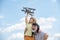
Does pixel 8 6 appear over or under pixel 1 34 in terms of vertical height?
over

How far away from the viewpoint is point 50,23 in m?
2.26

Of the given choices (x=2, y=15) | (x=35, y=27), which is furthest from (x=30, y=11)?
(x=2, y=15)

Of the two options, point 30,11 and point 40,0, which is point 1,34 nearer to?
point 30,11

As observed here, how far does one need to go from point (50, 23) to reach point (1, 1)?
598 mm

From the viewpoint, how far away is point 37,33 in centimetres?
222

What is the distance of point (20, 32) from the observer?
2.24 metres

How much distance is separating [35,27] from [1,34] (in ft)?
1.25

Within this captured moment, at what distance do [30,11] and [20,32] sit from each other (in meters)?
0.25

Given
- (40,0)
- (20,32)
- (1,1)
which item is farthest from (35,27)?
(1,1)

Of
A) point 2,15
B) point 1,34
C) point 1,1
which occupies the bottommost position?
point 1,34

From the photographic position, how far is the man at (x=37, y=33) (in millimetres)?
2201

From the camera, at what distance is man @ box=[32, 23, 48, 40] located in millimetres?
2201

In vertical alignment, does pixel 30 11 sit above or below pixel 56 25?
above

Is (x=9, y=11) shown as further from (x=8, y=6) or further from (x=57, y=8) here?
(x=57, y=8)
